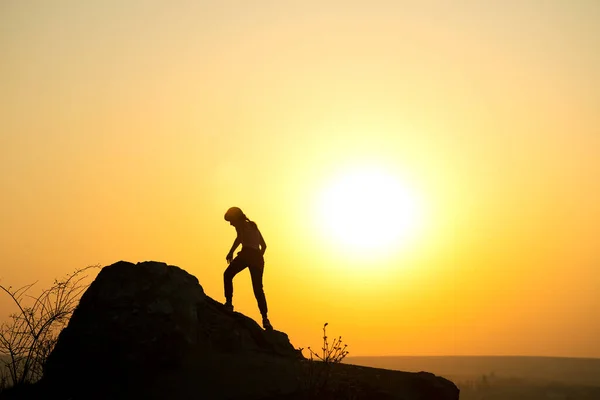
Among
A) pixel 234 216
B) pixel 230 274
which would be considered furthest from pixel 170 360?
pixel 234 216

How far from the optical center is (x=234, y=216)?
16.4 meters

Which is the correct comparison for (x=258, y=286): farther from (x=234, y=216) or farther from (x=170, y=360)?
(x=170, y=360)

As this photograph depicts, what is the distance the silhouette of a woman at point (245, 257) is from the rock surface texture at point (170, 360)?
62.9 inches

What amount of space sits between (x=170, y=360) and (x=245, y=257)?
3699 mm

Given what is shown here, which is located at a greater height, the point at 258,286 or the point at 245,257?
the point at 245,257

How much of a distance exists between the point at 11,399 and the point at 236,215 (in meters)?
6.07

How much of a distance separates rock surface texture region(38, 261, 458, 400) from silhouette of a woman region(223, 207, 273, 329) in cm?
160

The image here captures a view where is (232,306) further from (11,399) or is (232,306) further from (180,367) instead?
(11,399)

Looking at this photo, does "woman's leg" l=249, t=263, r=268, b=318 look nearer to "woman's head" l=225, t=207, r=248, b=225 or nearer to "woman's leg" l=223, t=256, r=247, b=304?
"woman's leg" l=223, t=256, r=247, b=304

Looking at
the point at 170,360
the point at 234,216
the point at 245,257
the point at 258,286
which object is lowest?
A: the point at 170,360

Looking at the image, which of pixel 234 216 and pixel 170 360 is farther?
pixel 234 216

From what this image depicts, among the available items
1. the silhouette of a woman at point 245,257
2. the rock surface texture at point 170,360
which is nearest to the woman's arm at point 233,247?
the silhouette of a woman at point 245,257

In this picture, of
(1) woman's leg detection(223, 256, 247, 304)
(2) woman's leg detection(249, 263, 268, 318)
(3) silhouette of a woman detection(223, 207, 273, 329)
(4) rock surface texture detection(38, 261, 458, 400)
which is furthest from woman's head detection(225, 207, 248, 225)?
(4) rock surface texture detection(38, 261, 458, 400)

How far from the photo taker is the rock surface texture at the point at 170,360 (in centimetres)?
1290
